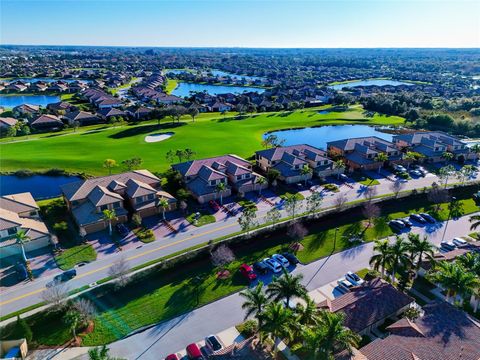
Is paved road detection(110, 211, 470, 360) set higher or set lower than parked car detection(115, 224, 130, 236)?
lower

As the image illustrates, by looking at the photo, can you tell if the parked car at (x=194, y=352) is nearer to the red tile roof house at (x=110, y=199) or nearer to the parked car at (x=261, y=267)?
the parked car at (x=261, y=267)

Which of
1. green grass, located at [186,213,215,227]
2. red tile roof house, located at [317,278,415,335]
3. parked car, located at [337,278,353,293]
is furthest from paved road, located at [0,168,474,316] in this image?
red tile roof house, located at [317,278,415,335]

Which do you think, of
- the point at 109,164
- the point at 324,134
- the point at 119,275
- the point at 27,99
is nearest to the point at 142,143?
the point at 109,164

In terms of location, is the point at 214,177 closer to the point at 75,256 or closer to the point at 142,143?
the point at 75,256

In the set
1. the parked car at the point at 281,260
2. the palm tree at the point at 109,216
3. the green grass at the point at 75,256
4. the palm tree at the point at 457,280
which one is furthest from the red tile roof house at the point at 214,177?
the palm tree at the point at 457,280

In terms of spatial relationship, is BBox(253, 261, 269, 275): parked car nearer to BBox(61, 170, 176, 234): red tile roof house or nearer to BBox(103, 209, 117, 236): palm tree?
BBox(61, 170, 176, 234): red tile roof house
